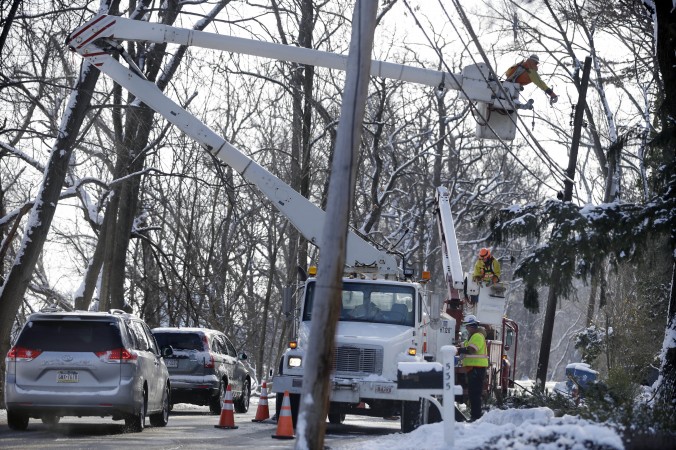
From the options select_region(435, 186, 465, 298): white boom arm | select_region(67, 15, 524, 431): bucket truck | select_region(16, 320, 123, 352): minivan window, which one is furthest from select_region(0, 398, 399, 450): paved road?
select_region(435, 186, 465, 298): white boom arm

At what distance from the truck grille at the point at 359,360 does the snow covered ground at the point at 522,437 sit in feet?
14.2

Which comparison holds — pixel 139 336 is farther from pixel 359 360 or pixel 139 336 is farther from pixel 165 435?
pixel 359 360

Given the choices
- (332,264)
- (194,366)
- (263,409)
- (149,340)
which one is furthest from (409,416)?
(332,264)

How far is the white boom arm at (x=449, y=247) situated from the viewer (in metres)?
23.6

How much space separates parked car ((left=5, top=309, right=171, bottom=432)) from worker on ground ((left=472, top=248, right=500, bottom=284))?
892 centimetres

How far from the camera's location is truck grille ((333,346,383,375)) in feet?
60.5

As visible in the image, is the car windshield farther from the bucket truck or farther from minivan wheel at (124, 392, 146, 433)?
minivan wheel at (124, 392, 146, 433)

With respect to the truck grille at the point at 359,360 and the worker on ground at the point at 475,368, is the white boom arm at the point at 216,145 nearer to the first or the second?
the worker on ground at the point at 475,368

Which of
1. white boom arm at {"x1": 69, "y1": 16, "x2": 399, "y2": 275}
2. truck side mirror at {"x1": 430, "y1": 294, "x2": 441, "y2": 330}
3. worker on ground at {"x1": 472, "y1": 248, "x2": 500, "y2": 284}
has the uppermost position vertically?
white boom arm at {"x1": 69, "y1": 16, "x2": 399, "y2": 275}

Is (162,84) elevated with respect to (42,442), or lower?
elevated

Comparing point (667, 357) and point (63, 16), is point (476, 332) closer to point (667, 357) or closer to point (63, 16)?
point (667, 357)

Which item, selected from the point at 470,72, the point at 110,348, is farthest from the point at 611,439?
the point at 470,72

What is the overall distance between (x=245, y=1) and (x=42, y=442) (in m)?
14.7

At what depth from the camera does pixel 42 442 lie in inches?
600
